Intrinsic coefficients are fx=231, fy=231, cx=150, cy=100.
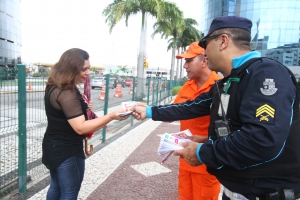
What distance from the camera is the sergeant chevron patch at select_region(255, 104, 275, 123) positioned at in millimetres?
1096

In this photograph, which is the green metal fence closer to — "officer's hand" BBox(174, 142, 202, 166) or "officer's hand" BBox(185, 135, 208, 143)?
"officer's hand" BBox(185, 135, 208, 143)

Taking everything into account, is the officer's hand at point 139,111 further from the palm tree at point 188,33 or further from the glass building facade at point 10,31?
the glass building facade at point 10,31

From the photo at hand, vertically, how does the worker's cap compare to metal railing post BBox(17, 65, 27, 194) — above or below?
above

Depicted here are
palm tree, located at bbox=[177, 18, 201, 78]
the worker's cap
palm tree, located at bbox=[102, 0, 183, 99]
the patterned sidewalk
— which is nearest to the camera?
the worker's cap

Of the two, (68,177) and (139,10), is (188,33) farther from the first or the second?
(68,177)

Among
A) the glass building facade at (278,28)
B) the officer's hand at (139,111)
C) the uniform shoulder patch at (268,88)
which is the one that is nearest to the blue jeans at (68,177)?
the officer's hand at (139,111)

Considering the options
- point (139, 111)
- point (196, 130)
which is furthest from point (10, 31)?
point (196, 130)

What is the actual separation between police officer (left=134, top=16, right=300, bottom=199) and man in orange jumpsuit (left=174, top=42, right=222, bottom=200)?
2.56 feet

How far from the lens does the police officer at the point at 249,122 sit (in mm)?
1116

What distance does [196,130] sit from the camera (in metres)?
2.41

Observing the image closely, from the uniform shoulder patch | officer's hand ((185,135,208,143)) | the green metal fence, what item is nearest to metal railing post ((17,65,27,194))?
the green metal fence

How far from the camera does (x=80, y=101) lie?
2.06 m

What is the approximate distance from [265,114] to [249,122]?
0.28 feet

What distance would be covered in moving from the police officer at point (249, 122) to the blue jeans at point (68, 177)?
111 cm
